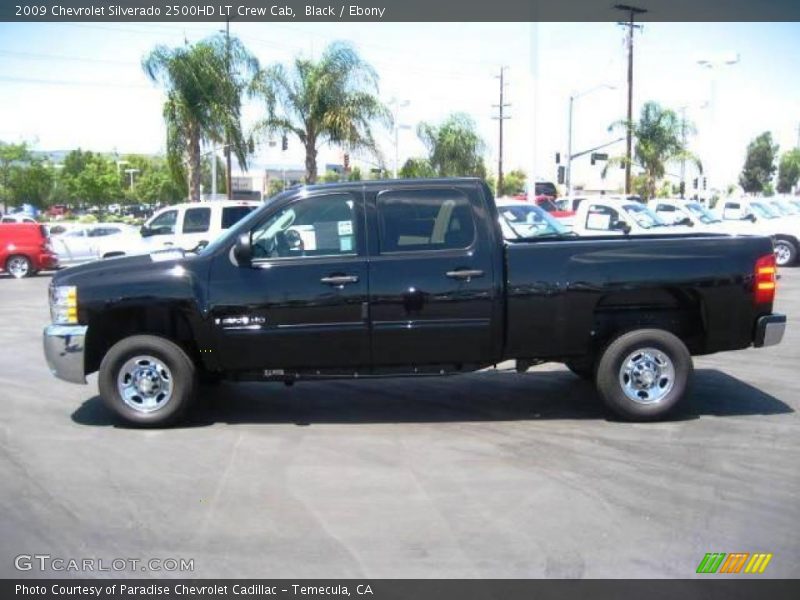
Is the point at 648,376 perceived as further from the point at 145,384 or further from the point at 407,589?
the point at 145,384

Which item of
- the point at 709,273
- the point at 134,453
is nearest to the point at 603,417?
the point at 709,273

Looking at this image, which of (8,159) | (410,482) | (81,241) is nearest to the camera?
(410,482)

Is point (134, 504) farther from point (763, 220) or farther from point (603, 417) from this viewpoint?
point (763, 220)

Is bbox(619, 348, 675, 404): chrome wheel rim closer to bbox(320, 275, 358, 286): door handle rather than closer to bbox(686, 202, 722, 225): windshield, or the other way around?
bbox(320, 275, 358, 286): door handle

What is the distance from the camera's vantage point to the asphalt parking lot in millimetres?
4453

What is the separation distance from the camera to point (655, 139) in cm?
4162

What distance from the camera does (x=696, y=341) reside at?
712cm

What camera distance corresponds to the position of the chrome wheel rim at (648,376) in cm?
689

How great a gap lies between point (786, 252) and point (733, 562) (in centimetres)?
2004

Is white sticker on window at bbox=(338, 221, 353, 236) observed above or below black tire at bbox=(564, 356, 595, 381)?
above

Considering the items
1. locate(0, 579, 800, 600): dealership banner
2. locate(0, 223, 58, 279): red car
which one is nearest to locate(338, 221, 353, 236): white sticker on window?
locate(0, 579, 800, 600): dealership banner

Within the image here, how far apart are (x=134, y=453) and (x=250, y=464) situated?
0.98 meters

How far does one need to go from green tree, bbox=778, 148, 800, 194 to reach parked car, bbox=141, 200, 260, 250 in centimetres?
8766

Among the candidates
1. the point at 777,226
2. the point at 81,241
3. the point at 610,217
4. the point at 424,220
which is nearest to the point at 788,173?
the point at 777,226
